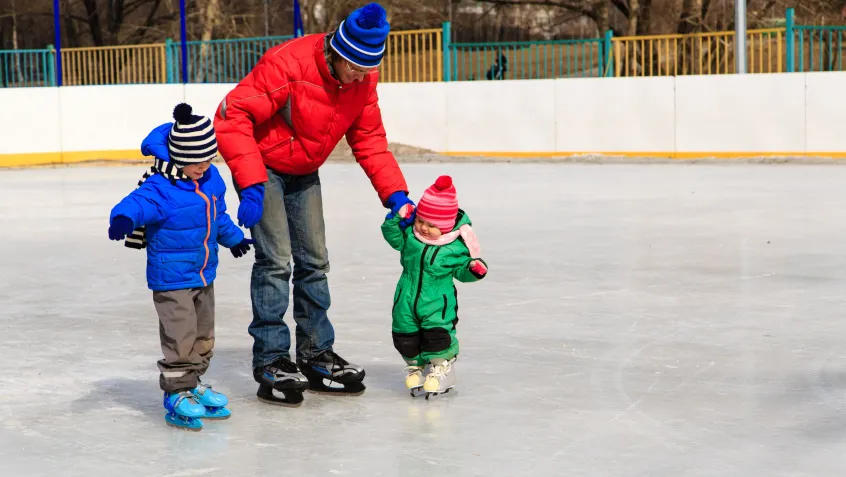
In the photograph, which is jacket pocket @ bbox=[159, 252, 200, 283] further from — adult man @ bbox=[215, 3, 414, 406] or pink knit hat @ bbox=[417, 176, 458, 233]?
pink knit hat @ bbox=[417, 176, 458, 233]

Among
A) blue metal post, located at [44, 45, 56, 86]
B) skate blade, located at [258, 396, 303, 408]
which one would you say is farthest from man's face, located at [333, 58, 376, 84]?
blue metal post, located at [44, 45, 56, 86]

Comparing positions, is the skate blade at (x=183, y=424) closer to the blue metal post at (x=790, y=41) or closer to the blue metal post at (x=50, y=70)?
the blue metal post at (x=790, y=41)

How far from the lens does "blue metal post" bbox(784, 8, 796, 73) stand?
17.5m

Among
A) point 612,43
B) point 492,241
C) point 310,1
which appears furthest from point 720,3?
point 492,241

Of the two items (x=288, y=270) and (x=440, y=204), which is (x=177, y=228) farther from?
(x=440, y=204)

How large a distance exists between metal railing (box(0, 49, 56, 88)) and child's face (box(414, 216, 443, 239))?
16.9m

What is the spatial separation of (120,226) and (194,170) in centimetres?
34

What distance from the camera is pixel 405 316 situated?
4.57 meters

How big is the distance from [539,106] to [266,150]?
48.7 feet

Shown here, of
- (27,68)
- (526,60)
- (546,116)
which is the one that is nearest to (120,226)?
(546,116)

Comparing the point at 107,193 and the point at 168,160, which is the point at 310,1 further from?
the point at 168,160

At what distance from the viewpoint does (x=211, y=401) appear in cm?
429

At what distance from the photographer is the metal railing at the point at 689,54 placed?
59.8ft

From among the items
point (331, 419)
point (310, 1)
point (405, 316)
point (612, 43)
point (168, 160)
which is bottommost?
point (331, 419)
